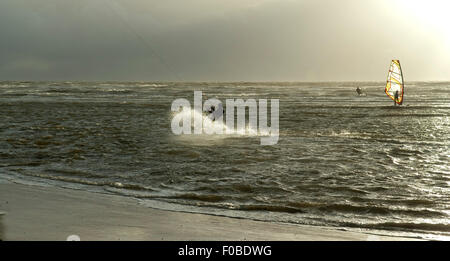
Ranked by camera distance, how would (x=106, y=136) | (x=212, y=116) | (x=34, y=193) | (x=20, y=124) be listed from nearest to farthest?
(x=34, y=193)
(x=106, y=136)
(x=20, y=124)
(x=212, y=116)

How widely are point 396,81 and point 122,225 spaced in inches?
1270

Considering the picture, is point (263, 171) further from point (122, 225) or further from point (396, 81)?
point (396, 81)

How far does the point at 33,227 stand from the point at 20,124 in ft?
47.4

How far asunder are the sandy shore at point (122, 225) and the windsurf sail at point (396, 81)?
1178 inches

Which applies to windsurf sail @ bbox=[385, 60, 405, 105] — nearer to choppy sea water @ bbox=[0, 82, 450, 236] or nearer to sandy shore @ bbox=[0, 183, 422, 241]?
choppy sea water @ bbox=[0, 82, 450, 236]

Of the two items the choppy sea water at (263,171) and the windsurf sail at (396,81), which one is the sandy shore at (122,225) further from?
the windsurf sail at (396,81)

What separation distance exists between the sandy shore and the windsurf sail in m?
29.9

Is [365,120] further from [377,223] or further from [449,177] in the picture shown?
[377,223]

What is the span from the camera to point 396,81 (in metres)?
34.2

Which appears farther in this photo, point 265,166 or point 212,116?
point 212,116

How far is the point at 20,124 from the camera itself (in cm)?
1836

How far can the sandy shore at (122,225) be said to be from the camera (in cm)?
516

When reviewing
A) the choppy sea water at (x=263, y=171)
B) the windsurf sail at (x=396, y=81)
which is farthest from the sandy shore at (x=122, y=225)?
the windsurf sail at (x=396, y=81)
